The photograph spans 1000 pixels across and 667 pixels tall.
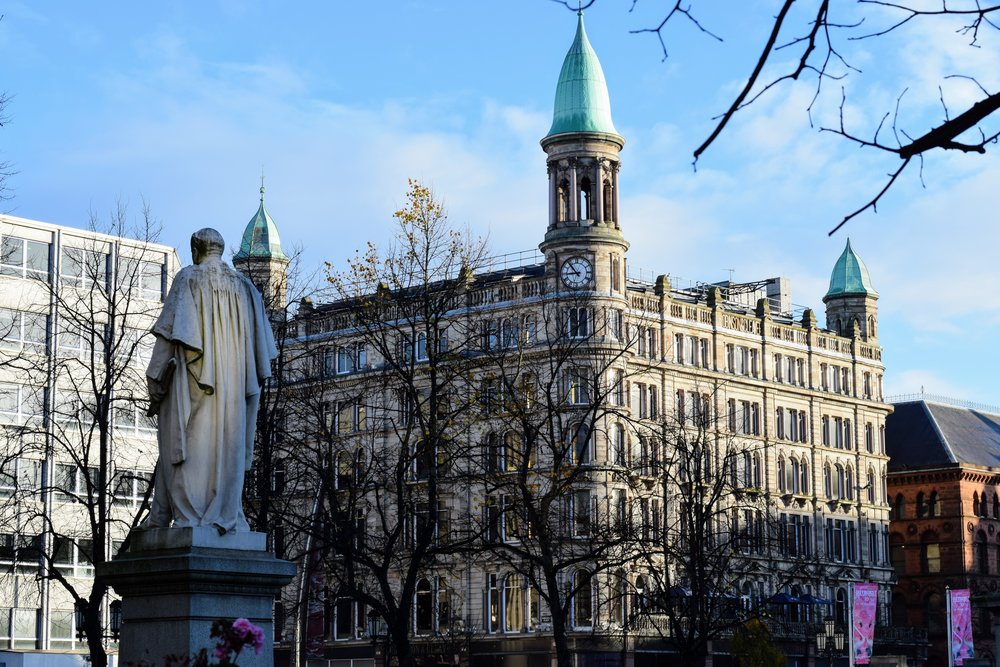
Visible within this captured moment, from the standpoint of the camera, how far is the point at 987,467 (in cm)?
11912

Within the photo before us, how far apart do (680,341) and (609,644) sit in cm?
1834

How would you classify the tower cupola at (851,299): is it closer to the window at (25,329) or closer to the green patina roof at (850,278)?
the green patina roof at (850,278)

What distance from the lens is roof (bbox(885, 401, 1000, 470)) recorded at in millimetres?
118062

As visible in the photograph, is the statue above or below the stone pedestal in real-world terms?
above

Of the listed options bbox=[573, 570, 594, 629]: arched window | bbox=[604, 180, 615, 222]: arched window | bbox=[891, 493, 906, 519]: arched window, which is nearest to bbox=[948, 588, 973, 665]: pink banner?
bbox=[573, 570, 594, 629]: arched window

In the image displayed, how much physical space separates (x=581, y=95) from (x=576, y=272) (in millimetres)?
8587

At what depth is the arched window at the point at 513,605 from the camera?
85375mm

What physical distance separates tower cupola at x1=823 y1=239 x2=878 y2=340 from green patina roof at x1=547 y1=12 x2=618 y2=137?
30695 mm

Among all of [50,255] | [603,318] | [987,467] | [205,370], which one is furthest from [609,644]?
[205,370]

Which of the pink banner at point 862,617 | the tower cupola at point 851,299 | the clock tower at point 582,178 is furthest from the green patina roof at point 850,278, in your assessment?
the pink banner at point 862,617

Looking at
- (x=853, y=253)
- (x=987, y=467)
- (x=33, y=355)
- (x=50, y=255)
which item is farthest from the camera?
(x=987, y=467)

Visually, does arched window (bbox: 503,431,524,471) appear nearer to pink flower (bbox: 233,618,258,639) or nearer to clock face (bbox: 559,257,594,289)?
clock face (bbox: 559,257,594,289)

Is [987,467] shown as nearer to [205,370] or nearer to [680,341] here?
[680,341]

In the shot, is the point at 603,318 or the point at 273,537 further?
the point at 603,318
